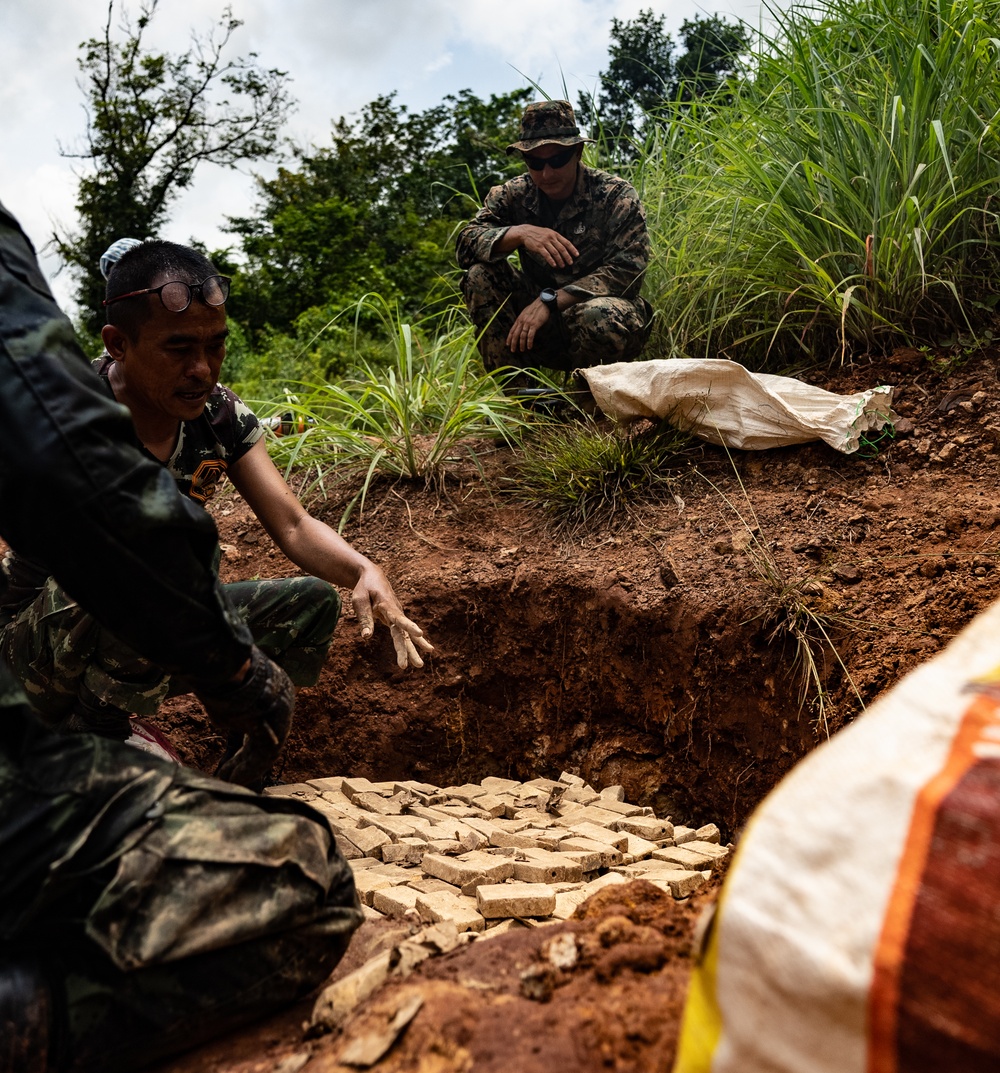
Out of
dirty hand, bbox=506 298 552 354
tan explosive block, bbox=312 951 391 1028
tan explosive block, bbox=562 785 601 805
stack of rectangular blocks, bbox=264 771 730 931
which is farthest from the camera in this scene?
dirty hand, bbox=506 298 552 354

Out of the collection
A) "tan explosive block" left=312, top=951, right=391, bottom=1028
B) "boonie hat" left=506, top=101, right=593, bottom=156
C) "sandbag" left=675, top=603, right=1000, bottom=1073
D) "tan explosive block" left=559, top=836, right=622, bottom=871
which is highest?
"boonie hat" left=506, top=101, right=593, bottom=156

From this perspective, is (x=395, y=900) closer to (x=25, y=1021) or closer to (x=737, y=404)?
(x=25, y=1021)

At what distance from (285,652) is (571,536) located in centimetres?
128

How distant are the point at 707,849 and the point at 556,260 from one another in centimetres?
266

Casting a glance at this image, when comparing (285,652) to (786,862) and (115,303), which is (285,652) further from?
(786,862)

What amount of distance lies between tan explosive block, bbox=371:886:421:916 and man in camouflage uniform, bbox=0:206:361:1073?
2.09ft

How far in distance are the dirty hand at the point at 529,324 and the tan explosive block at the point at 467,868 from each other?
8.32 ft

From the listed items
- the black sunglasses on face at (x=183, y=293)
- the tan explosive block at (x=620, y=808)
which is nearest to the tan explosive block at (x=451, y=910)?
the tan explosive block at (x=620, y=808)

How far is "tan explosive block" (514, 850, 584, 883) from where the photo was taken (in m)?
2.28

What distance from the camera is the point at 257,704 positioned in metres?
1.53

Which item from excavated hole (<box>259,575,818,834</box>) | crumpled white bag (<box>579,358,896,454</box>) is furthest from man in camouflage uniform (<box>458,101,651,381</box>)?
excavated hole (<box>259,575,818,834</box>)

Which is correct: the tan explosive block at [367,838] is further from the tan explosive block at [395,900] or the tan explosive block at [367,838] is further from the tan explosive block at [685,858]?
the tan explosive block at [685,858]

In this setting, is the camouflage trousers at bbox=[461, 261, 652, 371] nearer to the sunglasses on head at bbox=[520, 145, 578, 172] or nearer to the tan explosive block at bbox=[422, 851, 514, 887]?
the sunglasses on head at bbox=[520, 145, 578, 172]

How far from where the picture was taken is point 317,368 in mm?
7684
